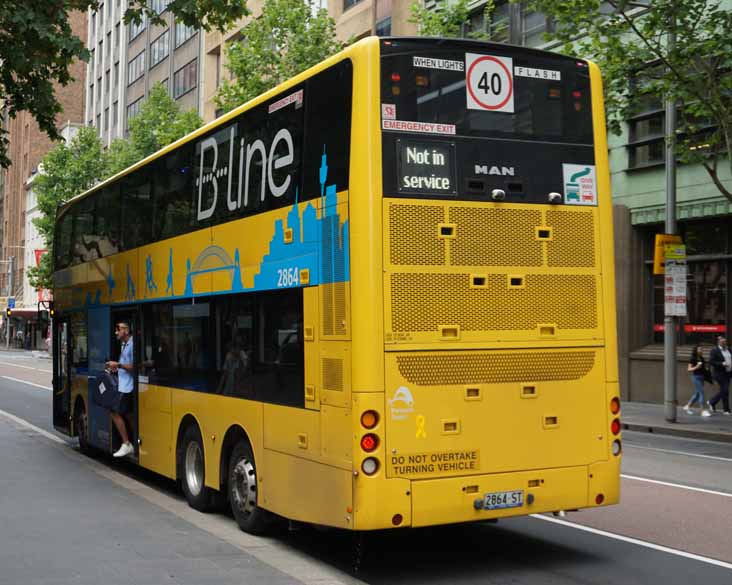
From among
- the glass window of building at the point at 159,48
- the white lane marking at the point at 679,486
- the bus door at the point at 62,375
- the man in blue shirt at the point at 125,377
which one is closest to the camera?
the white lane marking at the point at 679,486

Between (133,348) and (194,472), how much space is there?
8.21 ft

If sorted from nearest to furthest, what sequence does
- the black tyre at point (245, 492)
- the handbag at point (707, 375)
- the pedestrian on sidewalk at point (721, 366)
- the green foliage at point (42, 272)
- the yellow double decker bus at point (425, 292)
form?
the yellow double decker bus at point (425, 292) < the black tyre at point (245, 492) < the pedestrian on sidewalk at point (721, 366) < the handbag at point (707, 375) < the green foliage at point (42, 272)

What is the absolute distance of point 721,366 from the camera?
2203 cm

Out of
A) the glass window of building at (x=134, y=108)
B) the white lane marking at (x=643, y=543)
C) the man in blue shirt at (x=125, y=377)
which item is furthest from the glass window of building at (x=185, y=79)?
the white lane marking at (x=643, y=543)

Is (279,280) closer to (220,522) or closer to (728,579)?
(220,522)

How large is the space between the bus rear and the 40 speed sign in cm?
1

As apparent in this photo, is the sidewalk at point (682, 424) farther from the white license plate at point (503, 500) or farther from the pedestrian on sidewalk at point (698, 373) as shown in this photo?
the white license plate at point (503, 500)

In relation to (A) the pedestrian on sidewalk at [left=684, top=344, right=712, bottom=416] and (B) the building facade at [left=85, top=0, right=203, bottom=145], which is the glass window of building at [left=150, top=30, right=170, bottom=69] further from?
(A) the pedestrian on sidewalk at [left=684, top=344, right=712, bottom=416]

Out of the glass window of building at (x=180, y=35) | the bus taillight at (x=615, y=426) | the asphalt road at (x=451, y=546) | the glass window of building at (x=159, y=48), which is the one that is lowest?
the asphalt road at (x=451, y=546)

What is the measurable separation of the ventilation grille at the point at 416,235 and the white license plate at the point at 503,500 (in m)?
1.80

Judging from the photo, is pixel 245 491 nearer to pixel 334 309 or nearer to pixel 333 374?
pixel 333 374

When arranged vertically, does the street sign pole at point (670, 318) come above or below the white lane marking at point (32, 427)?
above

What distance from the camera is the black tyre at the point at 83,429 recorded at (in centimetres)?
1472

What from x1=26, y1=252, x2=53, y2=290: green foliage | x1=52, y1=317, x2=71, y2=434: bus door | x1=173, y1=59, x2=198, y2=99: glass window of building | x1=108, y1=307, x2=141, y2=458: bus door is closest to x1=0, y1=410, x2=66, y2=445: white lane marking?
x1=52, y1=317, x2=71, y2=434: bus door
